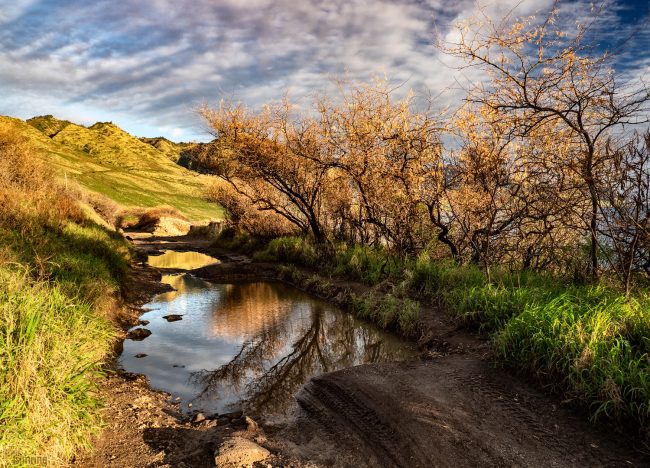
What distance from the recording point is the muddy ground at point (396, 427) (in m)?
4.88

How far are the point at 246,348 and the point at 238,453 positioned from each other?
5.36 m

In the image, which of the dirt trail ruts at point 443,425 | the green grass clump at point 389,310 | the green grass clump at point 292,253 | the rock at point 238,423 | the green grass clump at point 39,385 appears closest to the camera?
the green grass clump at point 39,385

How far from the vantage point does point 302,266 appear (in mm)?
19625

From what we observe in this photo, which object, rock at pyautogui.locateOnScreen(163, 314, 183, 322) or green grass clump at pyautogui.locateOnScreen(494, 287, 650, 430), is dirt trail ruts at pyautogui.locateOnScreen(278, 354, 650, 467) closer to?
green grass clump at pyautogui.locateOnScreen(494, 287, 650, 430)

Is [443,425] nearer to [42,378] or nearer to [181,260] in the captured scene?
[42,378]

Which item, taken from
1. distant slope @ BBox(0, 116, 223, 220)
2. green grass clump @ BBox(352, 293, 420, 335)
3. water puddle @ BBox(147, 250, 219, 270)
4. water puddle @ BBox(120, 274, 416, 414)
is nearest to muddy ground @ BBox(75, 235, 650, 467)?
water puddle @ BBox(120, 274, 416, 414)

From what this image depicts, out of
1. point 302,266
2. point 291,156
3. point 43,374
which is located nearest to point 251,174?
point 291,156

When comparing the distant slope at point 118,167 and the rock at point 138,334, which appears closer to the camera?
the rock at point 138,334

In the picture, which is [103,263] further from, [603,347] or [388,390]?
[603,347]

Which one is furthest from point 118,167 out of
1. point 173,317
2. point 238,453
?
point 238,453

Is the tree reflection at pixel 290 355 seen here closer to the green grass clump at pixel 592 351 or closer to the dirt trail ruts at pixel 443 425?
the dirt trail ruts at pixel 443 425

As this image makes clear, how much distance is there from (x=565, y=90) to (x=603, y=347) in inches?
220

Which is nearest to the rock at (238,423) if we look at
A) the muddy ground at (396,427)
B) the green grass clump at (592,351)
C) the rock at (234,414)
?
the muddy ground at (396,427)

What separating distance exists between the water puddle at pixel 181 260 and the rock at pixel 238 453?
1960 centimetres
